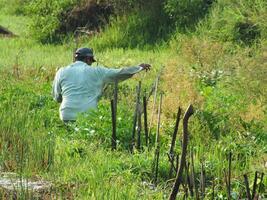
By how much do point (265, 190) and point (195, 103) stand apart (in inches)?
113

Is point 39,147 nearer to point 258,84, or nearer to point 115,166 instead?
point 115,166

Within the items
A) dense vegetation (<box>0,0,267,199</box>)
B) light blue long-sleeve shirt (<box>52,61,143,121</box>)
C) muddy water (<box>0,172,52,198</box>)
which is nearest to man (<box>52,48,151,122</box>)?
light blue long-sleeve shirt (<box>52,61,143,121</box>)

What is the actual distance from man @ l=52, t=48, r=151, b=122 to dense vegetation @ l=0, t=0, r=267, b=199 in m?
0.31

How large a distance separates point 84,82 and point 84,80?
0.02 meters

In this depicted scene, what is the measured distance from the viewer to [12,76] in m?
12.2

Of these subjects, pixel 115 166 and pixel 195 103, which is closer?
pixel 115 166

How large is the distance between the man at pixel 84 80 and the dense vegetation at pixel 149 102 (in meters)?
0.31

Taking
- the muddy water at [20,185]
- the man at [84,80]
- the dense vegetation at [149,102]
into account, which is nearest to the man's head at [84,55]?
the man at [84,80]

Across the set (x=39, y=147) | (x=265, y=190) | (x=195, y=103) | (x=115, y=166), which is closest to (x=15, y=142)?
(x=39, y=147)

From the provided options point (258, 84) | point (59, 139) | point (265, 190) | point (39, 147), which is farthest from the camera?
point (258, 84)

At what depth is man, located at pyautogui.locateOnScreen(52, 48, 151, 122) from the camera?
356 inches

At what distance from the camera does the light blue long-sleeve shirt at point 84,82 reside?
905cm

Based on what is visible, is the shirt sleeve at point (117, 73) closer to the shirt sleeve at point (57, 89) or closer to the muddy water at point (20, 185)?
the shirt sleeve at point (57, 89)

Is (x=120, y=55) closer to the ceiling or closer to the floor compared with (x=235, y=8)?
closer to the floor
